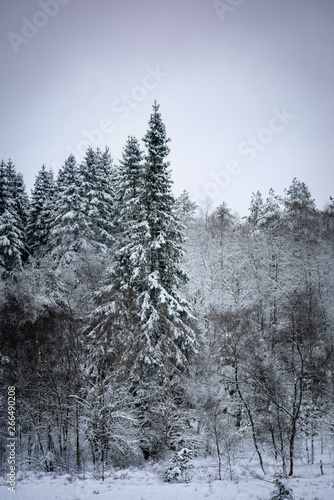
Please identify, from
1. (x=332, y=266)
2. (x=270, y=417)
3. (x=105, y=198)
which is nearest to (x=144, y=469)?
(x=270, y=417)

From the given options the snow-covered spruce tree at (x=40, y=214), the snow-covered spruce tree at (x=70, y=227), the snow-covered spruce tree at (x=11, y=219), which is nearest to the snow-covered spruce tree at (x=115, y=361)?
the snow-covered spruce tree at (x=70, y=227)

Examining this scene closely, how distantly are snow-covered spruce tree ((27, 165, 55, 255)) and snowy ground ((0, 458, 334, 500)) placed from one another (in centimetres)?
2266

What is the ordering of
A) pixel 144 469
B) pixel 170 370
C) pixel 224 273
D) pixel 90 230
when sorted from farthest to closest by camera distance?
pixel 224 273 < pixel 90 230 < pixel 170 370 < pixel 144 469

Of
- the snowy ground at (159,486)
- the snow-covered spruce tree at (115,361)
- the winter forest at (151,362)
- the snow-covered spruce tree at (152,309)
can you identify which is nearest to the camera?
the snowy ground at (159,486)

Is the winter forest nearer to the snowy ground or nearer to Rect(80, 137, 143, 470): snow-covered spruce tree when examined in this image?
Rect(80, 137, 143, 470): snow-covered spruce tree

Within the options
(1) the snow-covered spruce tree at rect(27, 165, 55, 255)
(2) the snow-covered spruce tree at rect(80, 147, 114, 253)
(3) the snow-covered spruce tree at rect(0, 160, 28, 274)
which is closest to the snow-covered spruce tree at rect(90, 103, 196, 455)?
(2) the snow-covered spruce tree at rect(80, 147, 114, 253)

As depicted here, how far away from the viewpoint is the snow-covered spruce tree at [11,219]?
27508 mm

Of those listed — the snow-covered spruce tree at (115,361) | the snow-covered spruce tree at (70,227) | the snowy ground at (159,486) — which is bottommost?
the snowy ground at (159,486)

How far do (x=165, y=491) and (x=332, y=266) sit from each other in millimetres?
21386

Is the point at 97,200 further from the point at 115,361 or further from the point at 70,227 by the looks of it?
the point at 115,361

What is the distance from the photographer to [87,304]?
64.6ft

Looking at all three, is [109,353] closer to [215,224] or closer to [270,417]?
[270,417]

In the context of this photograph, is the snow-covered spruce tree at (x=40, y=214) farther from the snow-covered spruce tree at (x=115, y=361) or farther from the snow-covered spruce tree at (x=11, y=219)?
the snow-covered spruce tree at (x=115, y=361)

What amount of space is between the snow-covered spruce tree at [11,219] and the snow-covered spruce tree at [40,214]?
0.95 meters
